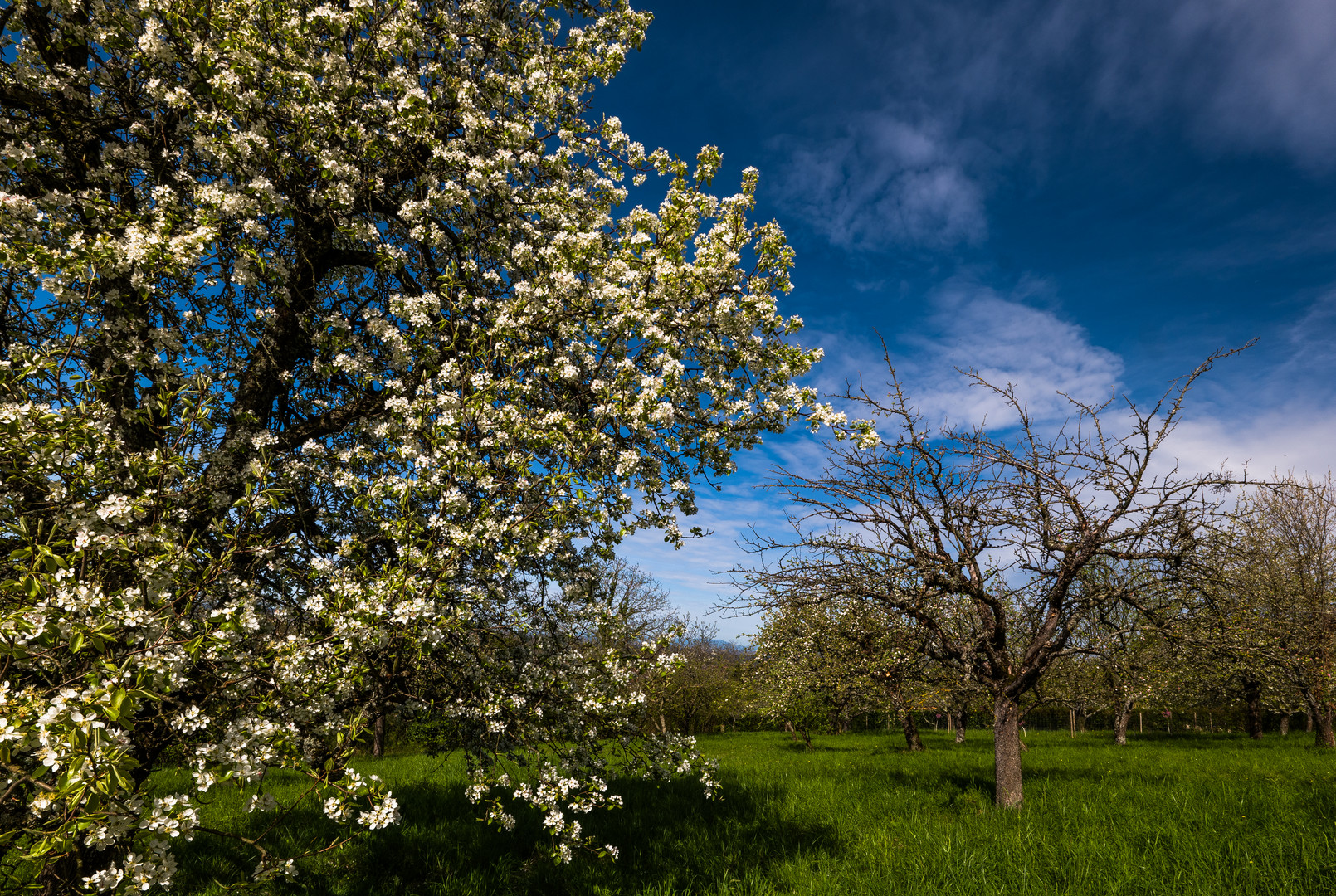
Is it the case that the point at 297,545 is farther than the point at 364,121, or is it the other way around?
the point at 364,121

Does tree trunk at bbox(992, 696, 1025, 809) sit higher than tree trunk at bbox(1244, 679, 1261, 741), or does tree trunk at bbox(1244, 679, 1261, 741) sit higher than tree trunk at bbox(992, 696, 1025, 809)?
tree trunk at bbox(992, 696, 1025, 809)

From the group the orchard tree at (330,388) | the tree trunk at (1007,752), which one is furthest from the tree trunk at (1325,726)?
the orchard tree at (330,388)

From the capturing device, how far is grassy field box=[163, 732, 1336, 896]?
20.7ft

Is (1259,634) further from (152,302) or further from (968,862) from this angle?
(152,302)

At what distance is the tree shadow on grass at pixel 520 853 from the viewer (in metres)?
6.59

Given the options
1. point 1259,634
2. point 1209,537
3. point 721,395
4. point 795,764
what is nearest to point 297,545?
point 721,395

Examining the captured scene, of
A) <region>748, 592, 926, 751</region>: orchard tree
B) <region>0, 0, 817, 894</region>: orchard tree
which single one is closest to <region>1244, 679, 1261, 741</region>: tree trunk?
<region>748, 592, 926, 751</region>: orchard tree

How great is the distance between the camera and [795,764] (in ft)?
56.9

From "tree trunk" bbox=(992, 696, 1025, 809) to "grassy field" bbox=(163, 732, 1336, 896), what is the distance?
0.33 meters

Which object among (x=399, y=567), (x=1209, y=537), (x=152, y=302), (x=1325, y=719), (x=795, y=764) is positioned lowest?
(x=795, y=764)

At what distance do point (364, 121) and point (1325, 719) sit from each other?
118 feet

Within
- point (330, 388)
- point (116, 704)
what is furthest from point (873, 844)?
point (330, 388)

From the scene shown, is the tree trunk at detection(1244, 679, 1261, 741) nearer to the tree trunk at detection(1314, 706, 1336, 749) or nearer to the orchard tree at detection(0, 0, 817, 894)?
the tree trunk at detection(1314, 706, 1336, 749)

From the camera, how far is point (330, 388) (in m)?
6.94
